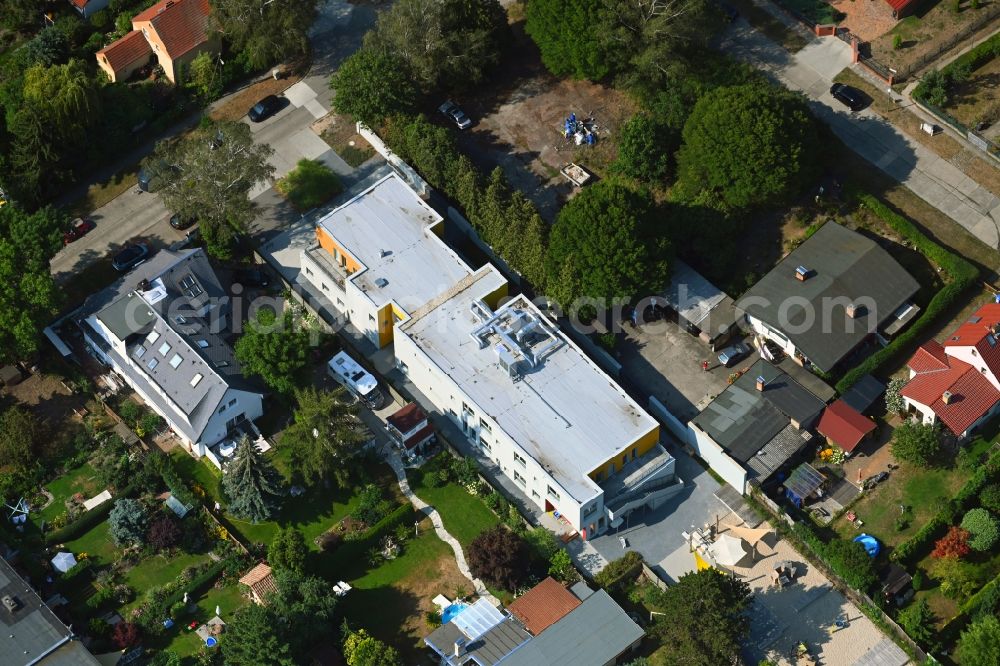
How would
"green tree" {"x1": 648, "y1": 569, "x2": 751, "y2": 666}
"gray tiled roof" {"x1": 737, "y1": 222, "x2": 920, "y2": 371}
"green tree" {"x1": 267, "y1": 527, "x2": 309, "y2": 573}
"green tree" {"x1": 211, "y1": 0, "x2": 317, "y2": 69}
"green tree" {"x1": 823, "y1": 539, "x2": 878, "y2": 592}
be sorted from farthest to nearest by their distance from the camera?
1. "green tree" {"x1": 211, "y1": 0, "x2": 317, "y2": 69}
2. "gray tiled roof" {"x1": 737, "y1": 222, "x2": 920, "y2": 371}
3. "green tree" {"x1": 267, "y1": 527, "x2": 309, "y2": 573}
4. "green tree" {"x1": 823, "y1": 539, "x2": 878, "y2": 592}
5. "green tree" {"x1": 648, "y1": 569, "x2": 751, "y2": 666}

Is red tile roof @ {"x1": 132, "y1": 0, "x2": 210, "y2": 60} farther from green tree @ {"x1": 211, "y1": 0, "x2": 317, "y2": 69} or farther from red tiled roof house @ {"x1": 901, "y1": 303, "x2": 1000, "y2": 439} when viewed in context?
red tiled roof house @ {"x1": 901, "y1": 303, "x2": 1000, "y2": 439}

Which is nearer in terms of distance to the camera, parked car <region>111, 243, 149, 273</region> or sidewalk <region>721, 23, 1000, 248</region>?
parked car <region>111, 243, 149, 273</region>

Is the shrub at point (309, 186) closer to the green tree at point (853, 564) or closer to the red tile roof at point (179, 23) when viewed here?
the red tile roof at point (179, 23)

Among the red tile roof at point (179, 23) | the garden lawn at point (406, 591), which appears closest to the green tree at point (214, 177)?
the red tile roof at point (179, 23)

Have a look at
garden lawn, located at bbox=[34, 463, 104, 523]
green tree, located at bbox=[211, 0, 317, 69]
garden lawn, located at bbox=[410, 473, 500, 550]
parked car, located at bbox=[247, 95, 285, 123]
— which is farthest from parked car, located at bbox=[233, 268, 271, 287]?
garden lawn, located at bbox=[410, 473, 500, 550]

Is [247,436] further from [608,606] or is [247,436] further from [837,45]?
[837,45]

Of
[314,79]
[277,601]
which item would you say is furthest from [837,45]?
[277,601]

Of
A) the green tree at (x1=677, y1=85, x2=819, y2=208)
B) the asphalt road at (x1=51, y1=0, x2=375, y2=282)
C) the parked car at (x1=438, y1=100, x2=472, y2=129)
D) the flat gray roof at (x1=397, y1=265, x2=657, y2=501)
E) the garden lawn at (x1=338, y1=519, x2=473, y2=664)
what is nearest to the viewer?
the garden lawn at (x1=338, y1=519, x2=473, y2=664)
